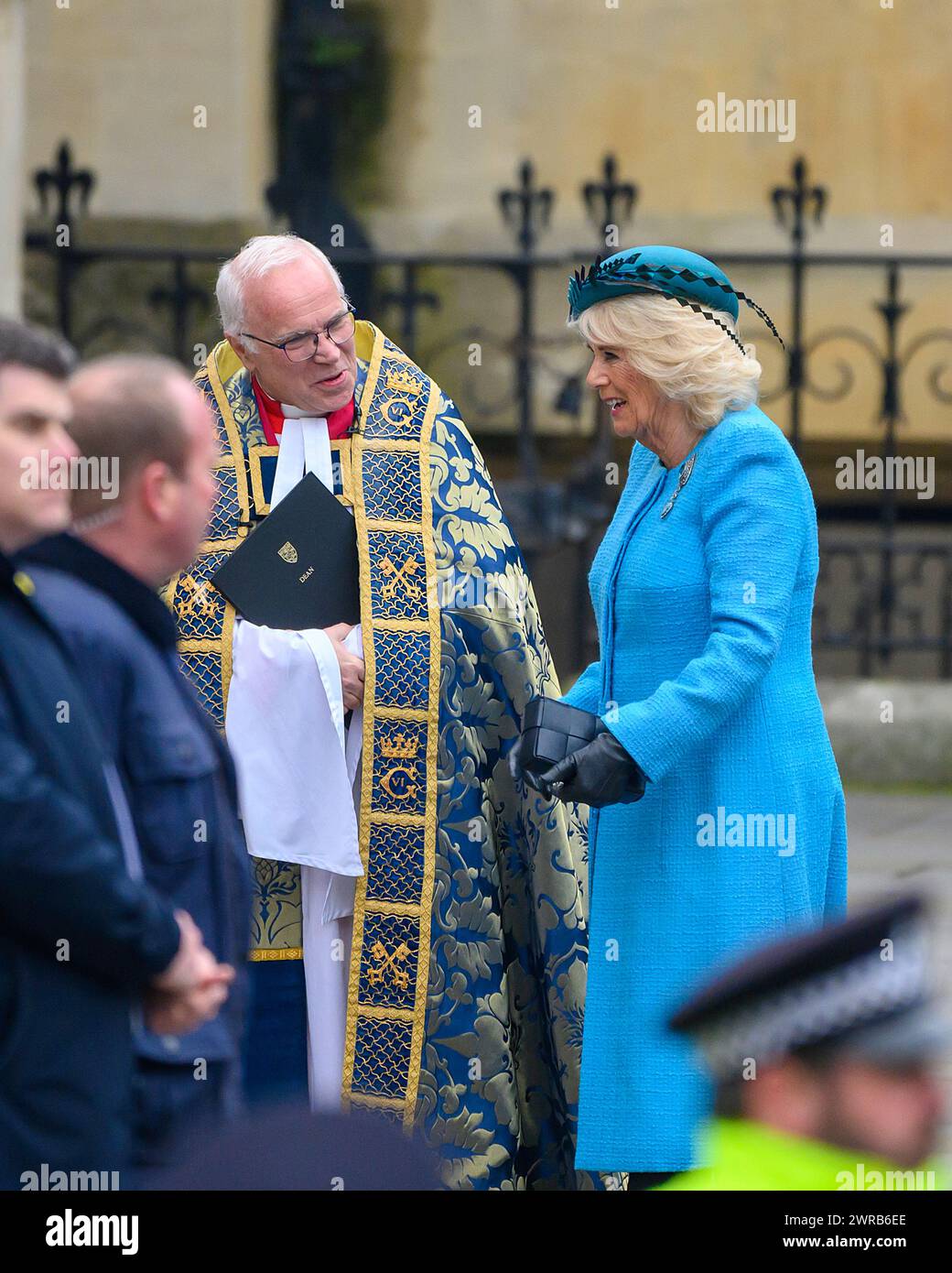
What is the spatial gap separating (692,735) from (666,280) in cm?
66

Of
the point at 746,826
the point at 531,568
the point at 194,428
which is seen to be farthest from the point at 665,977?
the point at 531,568

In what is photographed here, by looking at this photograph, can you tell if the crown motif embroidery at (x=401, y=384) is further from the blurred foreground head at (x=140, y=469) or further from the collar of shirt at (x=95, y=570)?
the collar of shirt at (x=95, y=570)

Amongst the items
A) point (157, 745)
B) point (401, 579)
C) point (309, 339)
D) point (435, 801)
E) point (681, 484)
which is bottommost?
point (435, 801)

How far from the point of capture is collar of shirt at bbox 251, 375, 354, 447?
362cm

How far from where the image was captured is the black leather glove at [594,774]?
2.91 meters

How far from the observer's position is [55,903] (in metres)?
2.06

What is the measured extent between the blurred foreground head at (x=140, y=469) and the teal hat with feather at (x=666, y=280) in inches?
33.9
